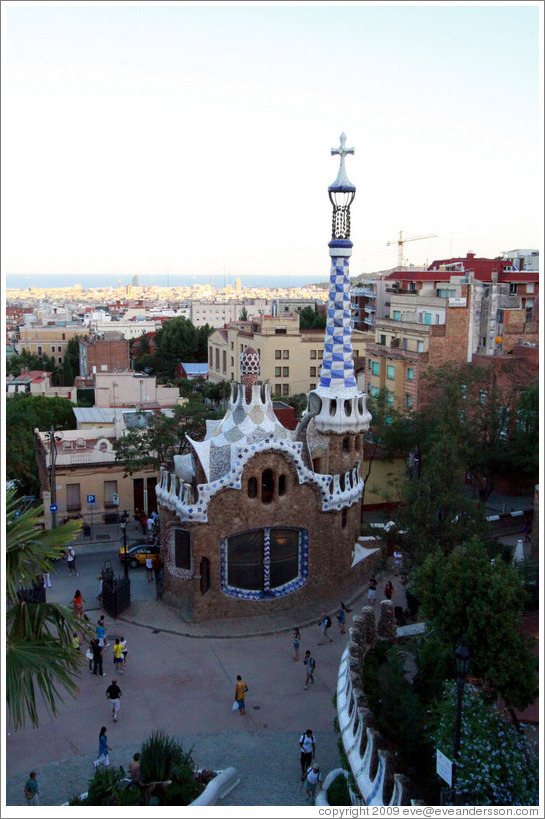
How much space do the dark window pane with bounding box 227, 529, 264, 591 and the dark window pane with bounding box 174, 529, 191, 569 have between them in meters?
1.41

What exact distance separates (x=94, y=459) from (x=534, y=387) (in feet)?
61.5

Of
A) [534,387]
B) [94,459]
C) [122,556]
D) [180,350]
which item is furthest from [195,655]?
[180,350]

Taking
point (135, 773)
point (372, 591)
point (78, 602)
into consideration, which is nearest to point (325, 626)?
point (372, 591)

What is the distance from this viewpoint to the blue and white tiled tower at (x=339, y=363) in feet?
77.2

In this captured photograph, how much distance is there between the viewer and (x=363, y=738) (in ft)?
43.4

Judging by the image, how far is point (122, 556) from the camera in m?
26.0

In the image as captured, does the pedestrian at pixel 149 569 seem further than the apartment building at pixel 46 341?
No

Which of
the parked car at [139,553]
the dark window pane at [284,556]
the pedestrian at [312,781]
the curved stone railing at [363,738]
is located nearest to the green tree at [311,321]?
the parked car at [139,553]

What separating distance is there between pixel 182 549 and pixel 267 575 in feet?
8.95

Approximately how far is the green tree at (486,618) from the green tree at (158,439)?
16.3 meters

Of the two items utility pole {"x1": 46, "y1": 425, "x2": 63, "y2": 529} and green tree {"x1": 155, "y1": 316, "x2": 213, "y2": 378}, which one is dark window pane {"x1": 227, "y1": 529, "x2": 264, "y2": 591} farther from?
green tree {"x1": 155, "y1": 316, "x2": 213, "y2": 378}

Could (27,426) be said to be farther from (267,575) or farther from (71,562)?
(267,575)

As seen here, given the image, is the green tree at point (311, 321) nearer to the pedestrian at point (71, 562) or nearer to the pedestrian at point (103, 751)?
the pedestrian at point (71, 562)

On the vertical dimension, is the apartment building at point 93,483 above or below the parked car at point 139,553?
above
